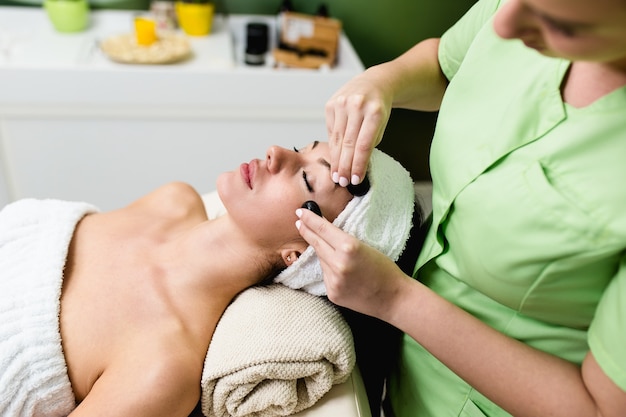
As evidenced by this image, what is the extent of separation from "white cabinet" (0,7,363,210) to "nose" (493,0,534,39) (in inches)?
A: 52.4

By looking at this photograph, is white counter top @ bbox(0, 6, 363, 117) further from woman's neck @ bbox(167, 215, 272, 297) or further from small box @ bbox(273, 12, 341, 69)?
woman's neck @ bbox(167, 215, 272, 297)

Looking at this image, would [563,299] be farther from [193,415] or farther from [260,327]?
[193,415]

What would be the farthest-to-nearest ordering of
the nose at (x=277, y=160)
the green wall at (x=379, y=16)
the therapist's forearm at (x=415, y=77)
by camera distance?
1. the green wall at (x=379, y=16)
2. the nose at (x=277, y=160)
3. the therapist's forearm at (x=415, y=77)

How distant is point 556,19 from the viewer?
57 cm

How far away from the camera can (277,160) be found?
121 centimetres

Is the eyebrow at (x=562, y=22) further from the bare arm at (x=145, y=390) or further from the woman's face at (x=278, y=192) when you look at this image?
the bare arm at (x=145, y=390)

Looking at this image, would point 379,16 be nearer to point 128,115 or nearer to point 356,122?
point 128,115

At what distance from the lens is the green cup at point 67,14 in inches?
82.0

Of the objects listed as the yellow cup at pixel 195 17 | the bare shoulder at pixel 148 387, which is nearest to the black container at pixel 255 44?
the yellow cup at pixel 195 17

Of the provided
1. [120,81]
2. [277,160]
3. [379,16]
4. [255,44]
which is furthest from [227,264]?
[379,16]

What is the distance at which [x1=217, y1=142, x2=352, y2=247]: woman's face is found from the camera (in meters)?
1.18

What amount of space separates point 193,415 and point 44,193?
4.14 ft

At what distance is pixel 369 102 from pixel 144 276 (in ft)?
2.06

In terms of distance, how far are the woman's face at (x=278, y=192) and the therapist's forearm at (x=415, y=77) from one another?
21cm
